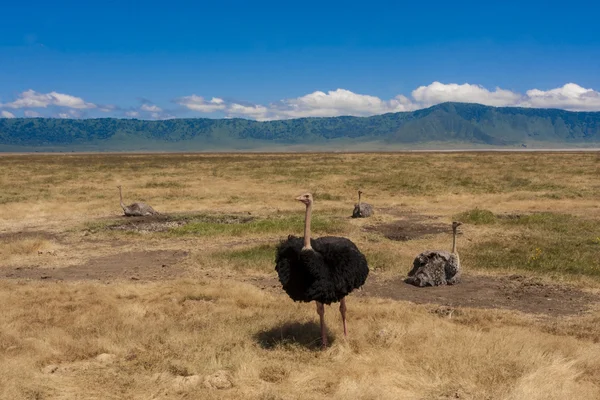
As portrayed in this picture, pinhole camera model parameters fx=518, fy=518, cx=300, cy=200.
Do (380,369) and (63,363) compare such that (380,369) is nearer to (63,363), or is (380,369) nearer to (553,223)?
(63,363)

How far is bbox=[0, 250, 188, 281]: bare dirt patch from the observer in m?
13.5

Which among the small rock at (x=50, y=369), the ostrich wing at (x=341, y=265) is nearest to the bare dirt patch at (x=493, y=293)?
the ostrich wing at (x=341, y=265)

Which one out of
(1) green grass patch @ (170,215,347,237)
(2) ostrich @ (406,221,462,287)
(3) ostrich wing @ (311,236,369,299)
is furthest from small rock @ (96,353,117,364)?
(1) green grass patch @ (170,215,347,237)

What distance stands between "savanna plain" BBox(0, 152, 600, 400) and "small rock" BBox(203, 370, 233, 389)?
1 cm

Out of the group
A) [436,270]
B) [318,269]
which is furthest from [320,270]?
[436,270]

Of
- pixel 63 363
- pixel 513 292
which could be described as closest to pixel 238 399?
pixel 63 363

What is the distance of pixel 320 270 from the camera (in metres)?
7.89

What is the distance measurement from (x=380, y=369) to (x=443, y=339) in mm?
1462

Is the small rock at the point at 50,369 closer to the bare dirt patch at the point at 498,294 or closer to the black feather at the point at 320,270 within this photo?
the black feather at the point at 320,270

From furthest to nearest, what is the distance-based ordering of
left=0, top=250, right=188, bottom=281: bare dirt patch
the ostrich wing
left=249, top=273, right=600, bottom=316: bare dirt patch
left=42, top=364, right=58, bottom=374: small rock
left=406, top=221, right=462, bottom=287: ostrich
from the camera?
left=0, top=250, right=188, bottom=281: bare dirt patch, left=406, top=221, right=462, bottom=287: ostrich, left=249, top=273, right=600, bottom=316: bare dirt patch, the ostrich wing, left=42, top=364, right=58, bottom=374: small rock

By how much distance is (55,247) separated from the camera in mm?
17016

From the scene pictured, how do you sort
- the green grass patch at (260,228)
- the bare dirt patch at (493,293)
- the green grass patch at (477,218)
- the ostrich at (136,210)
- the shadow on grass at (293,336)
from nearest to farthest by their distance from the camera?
the shadow on grass at (293,336) → the bare dirt patch at (493,293) → the green grass patch at (260,228) → the green grass patch at (477,218) → the ostrich at (136,210)

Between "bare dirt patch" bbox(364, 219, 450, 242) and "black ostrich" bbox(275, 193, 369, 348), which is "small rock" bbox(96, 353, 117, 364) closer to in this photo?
"black ostrich" bbox(275, 193, 369, 348)

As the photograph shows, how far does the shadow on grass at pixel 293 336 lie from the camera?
8359 millimetres
